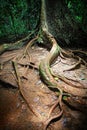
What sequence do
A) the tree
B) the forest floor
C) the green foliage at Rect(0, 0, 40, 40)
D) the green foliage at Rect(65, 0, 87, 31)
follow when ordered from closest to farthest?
the forest floor
the tree
the green foliage at Rect(65, 0, 87, 31)
the green foliage at Rect(0, 0, 40, 40)

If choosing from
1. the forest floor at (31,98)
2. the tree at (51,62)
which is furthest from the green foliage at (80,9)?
the forest floor at (31,98)

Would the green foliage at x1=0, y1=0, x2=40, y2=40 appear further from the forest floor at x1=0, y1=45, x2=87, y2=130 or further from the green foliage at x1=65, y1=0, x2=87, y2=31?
the forest floor at x1=0, y1=45, x2=87, y2=130

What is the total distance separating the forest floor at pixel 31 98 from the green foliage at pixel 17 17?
143 inches

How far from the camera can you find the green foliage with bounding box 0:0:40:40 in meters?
9.73

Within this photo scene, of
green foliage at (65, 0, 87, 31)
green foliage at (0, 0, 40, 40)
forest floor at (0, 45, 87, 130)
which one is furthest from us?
green foliage at (0, 0, 40, 40)

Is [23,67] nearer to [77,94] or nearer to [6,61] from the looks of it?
[6,61]

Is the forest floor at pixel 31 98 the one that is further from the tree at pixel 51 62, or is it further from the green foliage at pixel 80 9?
the green foliage at pixel 80 9

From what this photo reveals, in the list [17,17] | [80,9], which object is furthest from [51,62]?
[17,17]

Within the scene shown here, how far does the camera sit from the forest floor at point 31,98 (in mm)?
3963

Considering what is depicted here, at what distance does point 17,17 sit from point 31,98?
6.75 metres

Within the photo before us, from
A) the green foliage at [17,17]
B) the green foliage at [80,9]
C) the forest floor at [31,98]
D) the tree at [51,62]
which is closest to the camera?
the forest floor at [31,98]

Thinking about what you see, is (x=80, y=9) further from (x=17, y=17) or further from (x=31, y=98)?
(x=31, y=98)

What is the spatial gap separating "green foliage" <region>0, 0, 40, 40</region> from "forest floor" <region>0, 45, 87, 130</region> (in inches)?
143

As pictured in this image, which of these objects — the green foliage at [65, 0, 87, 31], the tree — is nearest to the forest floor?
the tree
